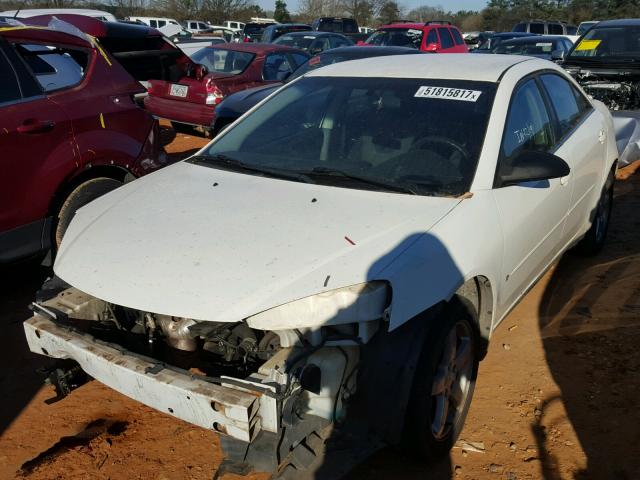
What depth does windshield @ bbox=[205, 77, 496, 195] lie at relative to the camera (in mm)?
2973

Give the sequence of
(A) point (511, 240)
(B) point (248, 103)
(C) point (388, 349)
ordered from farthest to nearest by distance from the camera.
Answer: (B) point (248, 103), (A) point (511, 240), (C) point (388, 349)

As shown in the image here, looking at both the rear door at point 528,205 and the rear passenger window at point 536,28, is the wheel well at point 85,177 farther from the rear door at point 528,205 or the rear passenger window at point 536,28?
the rear passenger window at point 536,28

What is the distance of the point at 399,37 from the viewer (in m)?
14.1

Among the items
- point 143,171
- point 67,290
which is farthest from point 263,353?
point 143,171

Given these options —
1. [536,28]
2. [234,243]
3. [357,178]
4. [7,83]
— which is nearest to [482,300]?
[357,178]

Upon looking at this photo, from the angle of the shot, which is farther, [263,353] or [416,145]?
[416,145]

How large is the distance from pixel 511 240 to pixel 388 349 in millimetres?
1032

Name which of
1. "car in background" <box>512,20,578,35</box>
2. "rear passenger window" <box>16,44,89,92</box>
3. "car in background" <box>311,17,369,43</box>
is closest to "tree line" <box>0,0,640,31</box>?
"car in background" <box>311,17,369,43</box>

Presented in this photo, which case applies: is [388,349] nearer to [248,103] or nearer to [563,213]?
[563,213]

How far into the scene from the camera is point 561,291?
14.4 feet

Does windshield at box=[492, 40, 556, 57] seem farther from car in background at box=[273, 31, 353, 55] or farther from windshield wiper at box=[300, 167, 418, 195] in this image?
windshield wiper at box=[300, 167, 418, 195]

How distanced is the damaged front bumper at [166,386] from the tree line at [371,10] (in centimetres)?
3691

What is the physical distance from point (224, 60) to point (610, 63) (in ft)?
20.1

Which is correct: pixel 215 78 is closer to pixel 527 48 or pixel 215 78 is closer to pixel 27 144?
pixel 27 144
